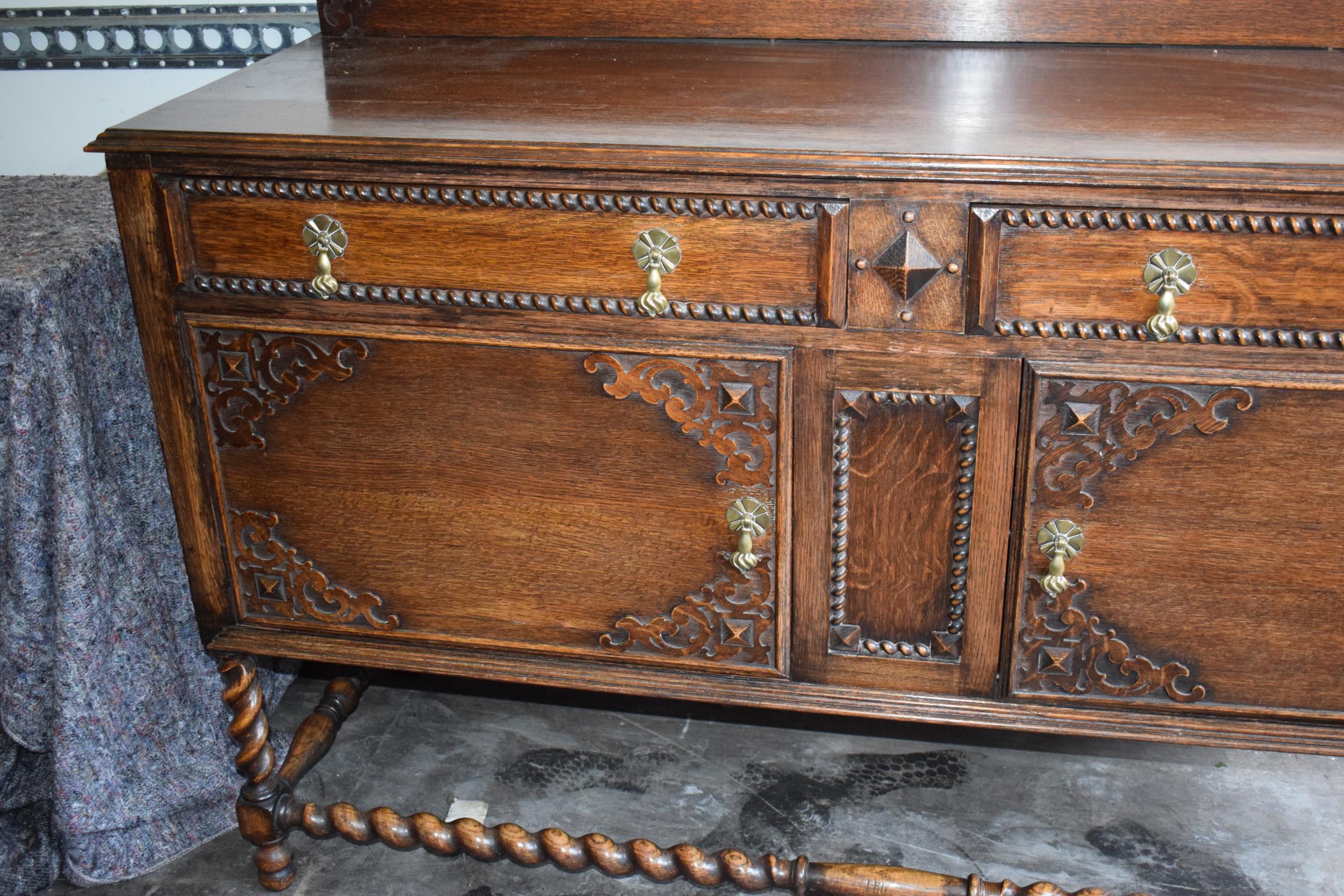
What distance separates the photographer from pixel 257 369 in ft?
4.25

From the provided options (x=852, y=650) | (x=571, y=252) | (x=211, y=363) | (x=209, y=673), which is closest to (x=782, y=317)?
(x=571, y=252)

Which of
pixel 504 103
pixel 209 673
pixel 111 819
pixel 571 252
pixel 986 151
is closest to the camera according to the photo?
pixel 986 151

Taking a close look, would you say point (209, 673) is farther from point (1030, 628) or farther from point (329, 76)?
point (1030, 628)

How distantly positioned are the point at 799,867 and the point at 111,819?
826mm

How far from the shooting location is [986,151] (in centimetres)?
107

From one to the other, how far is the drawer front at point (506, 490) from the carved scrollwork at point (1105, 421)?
245 mm

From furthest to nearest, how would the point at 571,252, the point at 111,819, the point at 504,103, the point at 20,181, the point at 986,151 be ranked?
the point at 20,181 → the point at 111,819 → the point at 504,103 → the point at 571,252 → the point at 986,151

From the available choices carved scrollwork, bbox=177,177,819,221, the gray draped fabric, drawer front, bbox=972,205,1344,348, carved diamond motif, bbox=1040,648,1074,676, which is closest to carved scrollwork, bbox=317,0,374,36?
the gray draped fabric

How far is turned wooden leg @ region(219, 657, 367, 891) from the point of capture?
1492mm

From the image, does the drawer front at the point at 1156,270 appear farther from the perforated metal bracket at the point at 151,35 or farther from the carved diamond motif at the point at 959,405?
the perforated metal bracket at the point at 151,35

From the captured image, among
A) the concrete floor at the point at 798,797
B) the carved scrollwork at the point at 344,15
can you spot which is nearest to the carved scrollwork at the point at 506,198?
the carved scrollwork at the point at 344,15

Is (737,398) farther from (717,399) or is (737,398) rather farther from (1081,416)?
(1081,416)

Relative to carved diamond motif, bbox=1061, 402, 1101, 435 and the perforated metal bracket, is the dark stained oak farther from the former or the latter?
carved diamond motif, bbox=1061, 402, 1101, 435

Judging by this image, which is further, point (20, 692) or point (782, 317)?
point (20, 692)
